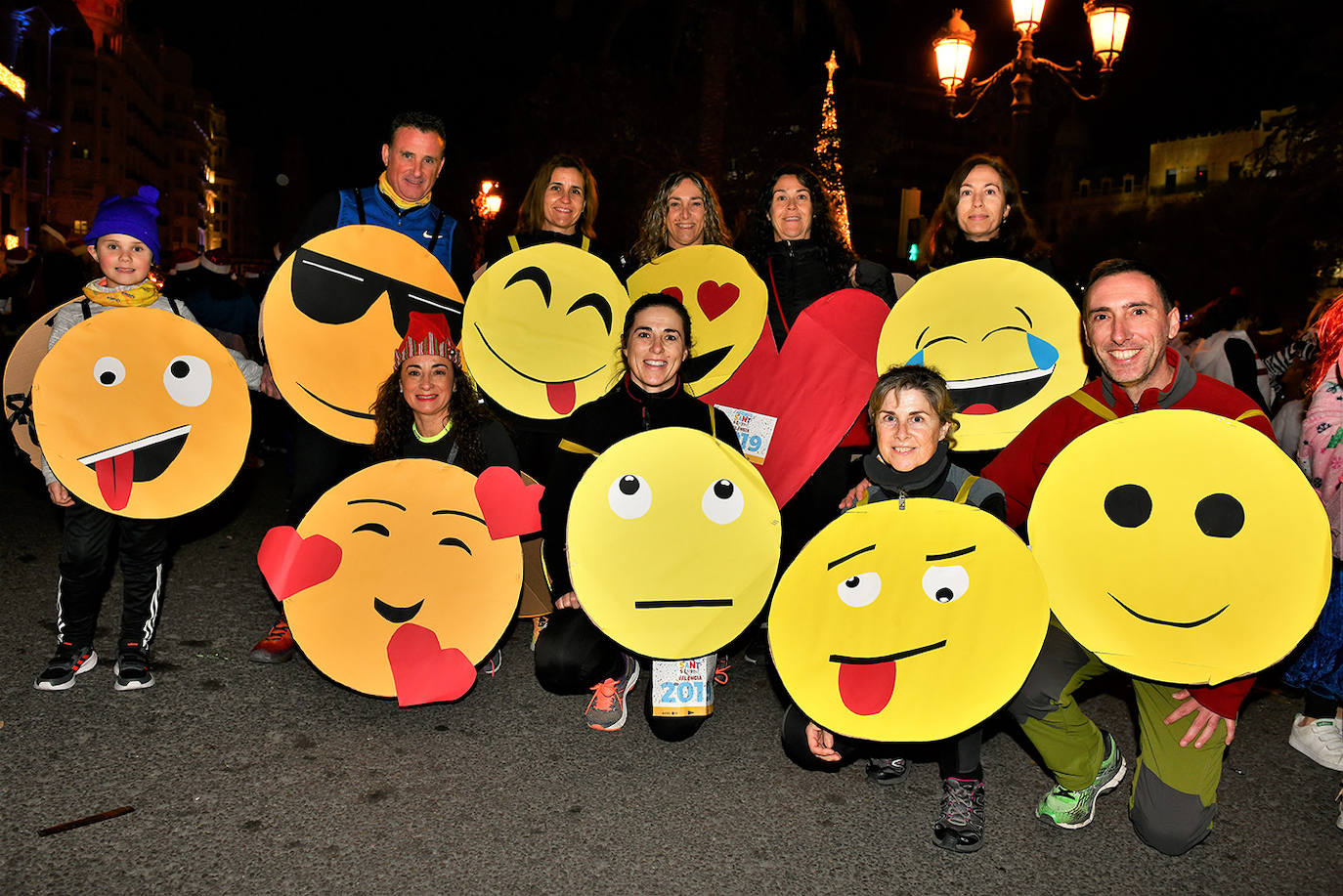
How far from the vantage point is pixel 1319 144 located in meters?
13.0

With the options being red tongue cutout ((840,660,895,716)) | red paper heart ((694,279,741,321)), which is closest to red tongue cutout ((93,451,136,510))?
red paper heart ((694,279,741,321))

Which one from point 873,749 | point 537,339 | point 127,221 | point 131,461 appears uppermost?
point 127,221

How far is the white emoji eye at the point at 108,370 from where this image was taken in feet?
11.1

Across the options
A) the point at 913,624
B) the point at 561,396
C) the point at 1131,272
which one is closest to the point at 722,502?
the point at 913,624

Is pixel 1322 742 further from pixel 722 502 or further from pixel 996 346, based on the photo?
pixel 722 502

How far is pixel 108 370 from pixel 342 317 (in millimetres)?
828

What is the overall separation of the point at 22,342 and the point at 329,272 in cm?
114

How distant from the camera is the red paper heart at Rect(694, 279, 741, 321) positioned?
3.88 m

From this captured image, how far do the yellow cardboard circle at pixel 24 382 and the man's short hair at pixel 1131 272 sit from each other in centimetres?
357

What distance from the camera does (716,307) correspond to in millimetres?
3887

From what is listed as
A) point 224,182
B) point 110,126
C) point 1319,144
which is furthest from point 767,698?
point 224,182

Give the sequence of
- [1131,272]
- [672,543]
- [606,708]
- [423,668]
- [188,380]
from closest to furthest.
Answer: [1131,272]
[672,543]
[423,668]
[606,708]
[188,380]

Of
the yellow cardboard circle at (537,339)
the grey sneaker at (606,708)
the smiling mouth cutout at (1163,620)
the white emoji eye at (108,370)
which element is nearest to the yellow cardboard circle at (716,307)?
the yellow cardboard circle at (537,339)

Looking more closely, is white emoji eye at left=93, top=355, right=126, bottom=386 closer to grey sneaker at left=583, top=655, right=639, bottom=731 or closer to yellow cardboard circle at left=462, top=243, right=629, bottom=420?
yellow cardboard circle at left=462, top=243, right=629, bottom=420
